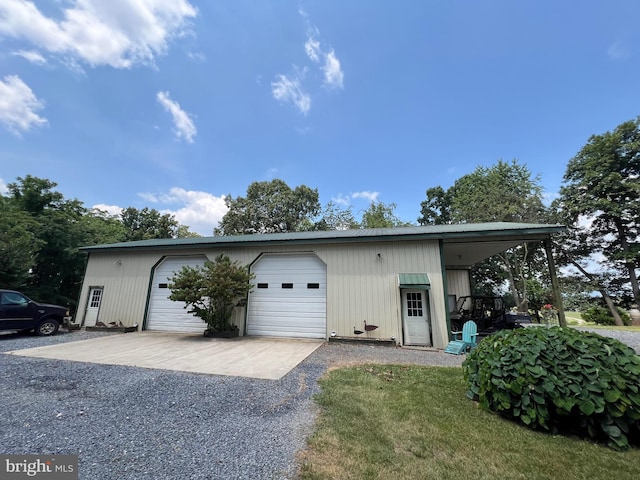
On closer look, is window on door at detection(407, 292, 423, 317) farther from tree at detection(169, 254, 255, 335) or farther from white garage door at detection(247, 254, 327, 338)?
tree at detection(169, 254, 255, 335)

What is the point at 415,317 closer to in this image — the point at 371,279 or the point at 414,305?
the point at 414,305

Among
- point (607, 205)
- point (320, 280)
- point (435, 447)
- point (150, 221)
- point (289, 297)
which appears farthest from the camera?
point (150, 221)

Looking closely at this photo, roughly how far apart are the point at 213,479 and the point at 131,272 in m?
11.6

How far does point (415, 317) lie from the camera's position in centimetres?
810

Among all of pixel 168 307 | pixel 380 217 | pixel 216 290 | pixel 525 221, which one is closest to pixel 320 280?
pixel 216 290

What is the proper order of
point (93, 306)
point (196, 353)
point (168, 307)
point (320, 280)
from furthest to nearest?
1. point (93, 306)
2. point (168, 307)
3. point (320, 280)
4. point (196, 353)

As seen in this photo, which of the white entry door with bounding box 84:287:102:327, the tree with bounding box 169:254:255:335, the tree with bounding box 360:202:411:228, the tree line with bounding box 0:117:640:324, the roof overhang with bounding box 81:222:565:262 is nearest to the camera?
the roof overhang with bounding box 81:222:565:262

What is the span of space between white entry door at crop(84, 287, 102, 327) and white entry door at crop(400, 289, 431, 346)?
41.4 feet

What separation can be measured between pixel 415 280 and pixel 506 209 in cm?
1575

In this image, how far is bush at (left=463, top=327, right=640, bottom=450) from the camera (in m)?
2.61

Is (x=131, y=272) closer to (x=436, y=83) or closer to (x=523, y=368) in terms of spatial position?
(x=523, y=368)

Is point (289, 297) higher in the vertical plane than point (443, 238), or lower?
lower

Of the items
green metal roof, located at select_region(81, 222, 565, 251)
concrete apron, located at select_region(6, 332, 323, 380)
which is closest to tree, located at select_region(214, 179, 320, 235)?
green metal roof, located at select_region(81, 222, 565, 251)

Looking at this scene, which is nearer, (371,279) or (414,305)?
(414,305)
